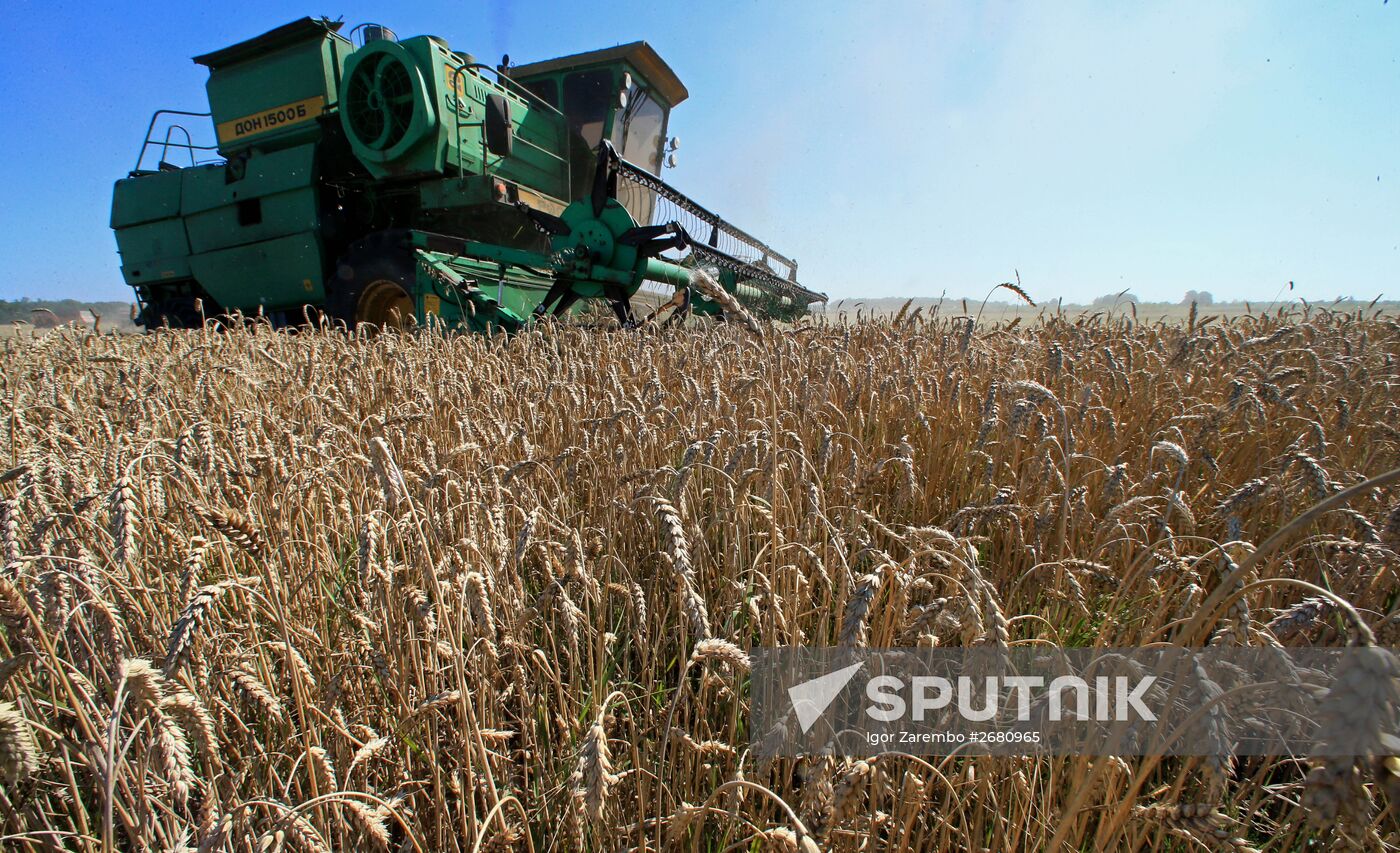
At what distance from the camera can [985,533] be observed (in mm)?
1900

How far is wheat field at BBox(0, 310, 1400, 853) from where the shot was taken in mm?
727

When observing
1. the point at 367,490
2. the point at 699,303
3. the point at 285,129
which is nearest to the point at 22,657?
the point at 367,490

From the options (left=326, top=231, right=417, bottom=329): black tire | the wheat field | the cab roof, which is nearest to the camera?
the wheat field

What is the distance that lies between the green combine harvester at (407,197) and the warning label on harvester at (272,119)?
1.0 inches

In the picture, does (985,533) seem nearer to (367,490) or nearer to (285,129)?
(367,490)

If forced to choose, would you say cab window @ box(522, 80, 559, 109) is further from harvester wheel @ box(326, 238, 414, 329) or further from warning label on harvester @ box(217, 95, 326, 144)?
harvester wheel @ box(326, 238, 414, 329)

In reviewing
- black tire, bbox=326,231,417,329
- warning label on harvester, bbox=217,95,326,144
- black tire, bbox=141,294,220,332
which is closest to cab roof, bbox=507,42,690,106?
warning label on harvester, bbox=217,95,326,144

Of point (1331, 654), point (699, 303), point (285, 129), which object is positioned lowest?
point (1331, 654)

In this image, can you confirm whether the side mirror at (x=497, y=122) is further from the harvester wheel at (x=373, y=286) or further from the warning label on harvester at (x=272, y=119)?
the warning label on harvester at (x=272, y=119)

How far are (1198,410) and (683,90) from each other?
30.8 ft

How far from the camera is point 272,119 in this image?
711cm

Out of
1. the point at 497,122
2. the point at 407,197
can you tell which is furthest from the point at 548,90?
the point at 497,122

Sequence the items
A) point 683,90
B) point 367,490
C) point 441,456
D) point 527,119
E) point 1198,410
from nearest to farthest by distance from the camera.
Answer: point 367,490 → point 441,456 → point 1198,410 → point 527,119 → point 683,90

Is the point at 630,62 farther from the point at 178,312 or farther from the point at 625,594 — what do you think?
the point at 625,594
